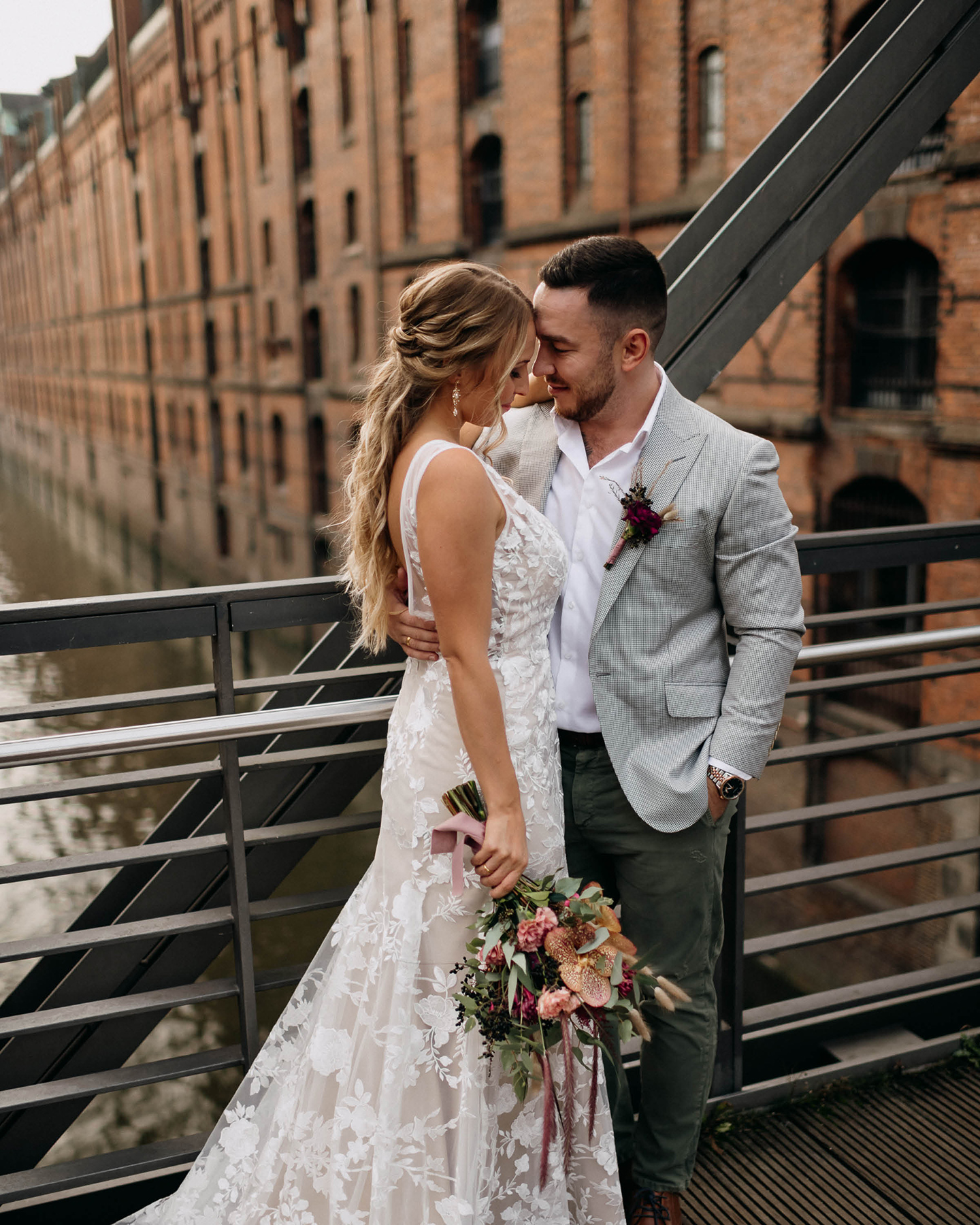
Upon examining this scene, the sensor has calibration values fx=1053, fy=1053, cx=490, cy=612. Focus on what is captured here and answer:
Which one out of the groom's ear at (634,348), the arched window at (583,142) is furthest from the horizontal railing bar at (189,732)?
the arched window at (583,142)

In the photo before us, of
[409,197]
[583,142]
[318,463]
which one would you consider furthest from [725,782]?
[318,463]

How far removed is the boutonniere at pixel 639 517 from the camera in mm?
1706

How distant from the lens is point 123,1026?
2102 mm

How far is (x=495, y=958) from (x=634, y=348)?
3.36ft

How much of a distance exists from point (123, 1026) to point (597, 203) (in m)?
13.2

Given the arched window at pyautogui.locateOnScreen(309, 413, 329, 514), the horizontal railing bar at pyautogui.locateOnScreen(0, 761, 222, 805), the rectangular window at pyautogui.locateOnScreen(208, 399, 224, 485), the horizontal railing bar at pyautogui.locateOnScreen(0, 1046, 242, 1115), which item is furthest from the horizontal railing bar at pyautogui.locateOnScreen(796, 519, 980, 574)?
the rectangular window at pyautogui.locateOnScreen(208, 399, 224, 485)

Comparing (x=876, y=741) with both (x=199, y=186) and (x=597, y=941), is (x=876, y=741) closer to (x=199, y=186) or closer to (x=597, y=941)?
(x=597, y=941)

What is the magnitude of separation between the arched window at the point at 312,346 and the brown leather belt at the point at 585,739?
68.0 ft

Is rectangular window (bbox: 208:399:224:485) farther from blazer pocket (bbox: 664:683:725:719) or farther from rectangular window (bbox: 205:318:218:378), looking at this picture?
blazer pocket (bbox: 664:683:725:719)

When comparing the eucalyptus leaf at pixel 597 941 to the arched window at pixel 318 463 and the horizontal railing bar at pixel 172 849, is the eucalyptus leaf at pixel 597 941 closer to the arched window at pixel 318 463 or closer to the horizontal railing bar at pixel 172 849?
the horizontal railing bar at pixel 172 849

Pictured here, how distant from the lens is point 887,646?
2.15m

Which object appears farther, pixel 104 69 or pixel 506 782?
pixel 104 69

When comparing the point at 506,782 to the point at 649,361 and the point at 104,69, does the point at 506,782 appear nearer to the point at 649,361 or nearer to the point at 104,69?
the point at 649,361

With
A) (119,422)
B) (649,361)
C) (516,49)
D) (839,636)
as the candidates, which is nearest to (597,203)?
(516,49)
